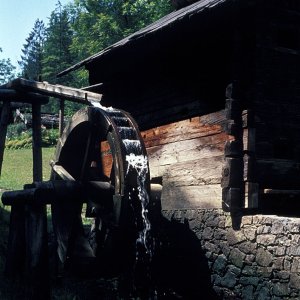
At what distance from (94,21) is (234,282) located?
887 inches

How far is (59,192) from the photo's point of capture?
20.5 ft

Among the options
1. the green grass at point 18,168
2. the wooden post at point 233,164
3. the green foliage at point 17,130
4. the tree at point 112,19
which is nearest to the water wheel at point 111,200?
the wooden post at point 233,164

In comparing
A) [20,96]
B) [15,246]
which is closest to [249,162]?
[15,246]

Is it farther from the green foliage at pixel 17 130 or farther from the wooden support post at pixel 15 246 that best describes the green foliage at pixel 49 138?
the wooden support post at pixel 15 246

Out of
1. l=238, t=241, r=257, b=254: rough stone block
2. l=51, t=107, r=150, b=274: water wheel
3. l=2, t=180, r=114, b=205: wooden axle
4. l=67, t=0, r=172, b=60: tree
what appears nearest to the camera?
l=2, t=180, r=114, b=205: wooden axle

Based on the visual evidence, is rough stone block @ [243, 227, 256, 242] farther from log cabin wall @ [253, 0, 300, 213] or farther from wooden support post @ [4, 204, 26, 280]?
wooden support post @ [4, 204, 26, 280]

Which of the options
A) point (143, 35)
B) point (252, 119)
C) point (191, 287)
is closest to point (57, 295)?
point (191, 287)

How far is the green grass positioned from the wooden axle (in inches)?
332

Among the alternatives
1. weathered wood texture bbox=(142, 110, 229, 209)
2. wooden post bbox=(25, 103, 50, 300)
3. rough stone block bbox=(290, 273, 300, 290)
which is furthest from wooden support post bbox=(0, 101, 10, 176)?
rough stone block bbox=(290, 273, 300, 290)

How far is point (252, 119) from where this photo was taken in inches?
270

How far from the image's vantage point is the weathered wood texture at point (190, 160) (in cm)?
733

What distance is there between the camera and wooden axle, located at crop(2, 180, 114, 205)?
602 centimetres

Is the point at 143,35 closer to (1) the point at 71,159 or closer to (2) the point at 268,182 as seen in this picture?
(1) the point at 71,159

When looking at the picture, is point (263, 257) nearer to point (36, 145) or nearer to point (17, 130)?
point (36, 145)
